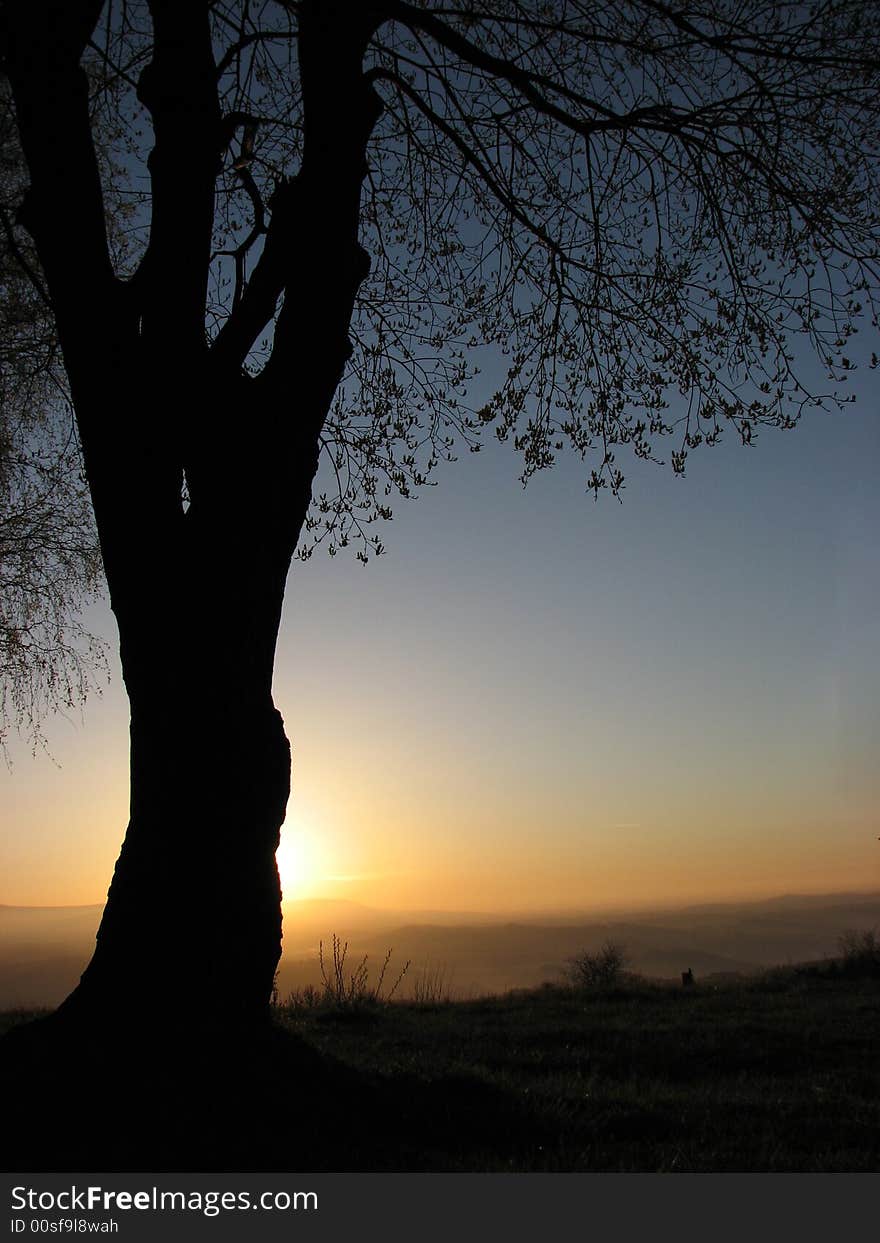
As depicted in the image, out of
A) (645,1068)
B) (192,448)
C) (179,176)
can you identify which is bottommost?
(645,1068)

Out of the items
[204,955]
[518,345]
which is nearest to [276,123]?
[518,345]

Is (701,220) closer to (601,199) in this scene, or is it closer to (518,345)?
(601,199)

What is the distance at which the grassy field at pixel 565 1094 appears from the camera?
4.90m

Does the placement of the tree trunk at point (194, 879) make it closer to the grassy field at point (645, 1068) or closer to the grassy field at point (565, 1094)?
the grassy field at point (565, 1094)

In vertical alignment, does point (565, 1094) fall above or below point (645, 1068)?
above

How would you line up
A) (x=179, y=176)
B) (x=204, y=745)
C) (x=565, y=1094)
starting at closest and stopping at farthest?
(x=204, y=745)
(x=565, y=1094)
(x=179, y=176)

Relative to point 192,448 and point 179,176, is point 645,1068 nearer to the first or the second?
point 192,448

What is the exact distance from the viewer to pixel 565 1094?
21.1 feet

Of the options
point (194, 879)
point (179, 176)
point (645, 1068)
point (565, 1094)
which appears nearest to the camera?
point (194, 879)

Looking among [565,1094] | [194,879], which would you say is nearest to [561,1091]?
[565,1094]

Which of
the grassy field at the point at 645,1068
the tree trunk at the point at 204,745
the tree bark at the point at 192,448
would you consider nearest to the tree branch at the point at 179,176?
the tree bark at the point at 192,448

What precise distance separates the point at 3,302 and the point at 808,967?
15.2 metres

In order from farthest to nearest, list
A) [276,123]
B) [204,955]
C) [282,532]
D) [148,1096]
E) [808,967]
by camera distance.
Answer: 1. [808,967]
2. [276,123]
3. [282,532]
4. [204,955]
5. [148,1096]
